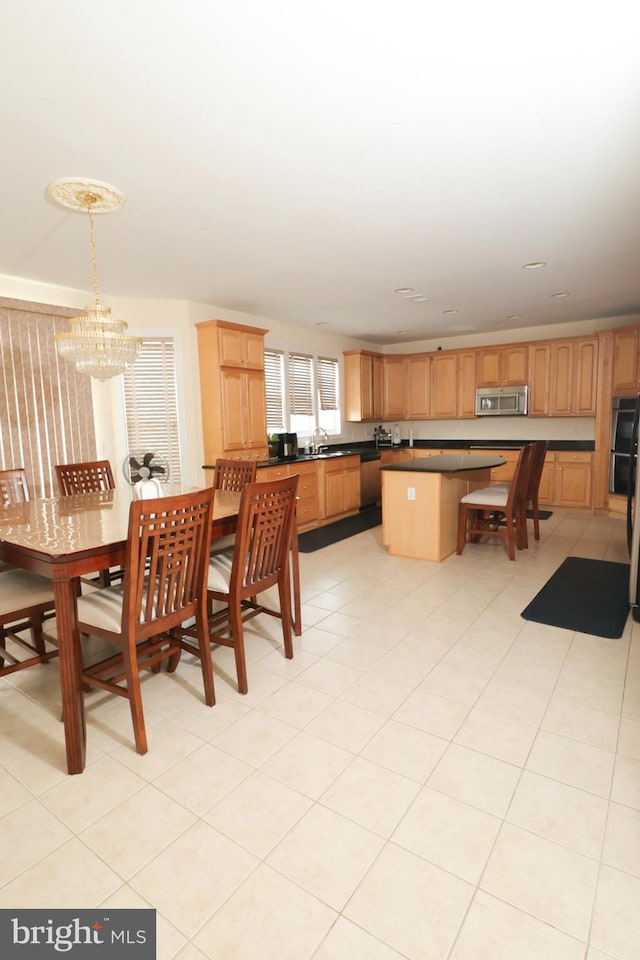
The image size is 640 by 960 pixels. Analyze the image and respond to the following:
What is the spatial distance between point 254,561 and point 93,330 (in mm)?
1626

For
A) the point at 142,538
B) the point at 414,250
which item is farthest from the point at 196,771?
the point at 414,250

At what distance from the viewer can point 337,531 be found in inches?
229

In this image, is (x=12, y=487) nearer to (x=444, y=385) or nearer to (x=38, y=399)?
(x=38, y=399)

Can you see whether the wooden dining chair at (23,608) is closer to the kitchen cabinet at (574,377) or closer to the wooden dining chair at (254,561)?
the wooden dining chair at (254,561)

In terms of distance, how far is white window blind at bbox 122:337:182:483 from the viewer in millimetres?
4961

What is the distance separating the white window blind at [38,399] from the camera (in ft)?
13.3

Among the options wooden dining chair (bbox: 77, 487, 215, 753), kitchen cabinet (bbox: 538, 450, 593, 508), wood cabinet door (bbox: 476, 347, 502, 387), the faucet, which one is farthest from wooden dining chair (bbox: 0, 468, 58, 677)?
wood cabinet door (bbox: 476, 347, 502, 387)

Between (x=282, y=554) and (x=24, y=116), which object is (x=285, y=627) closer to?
(x=282, y=554)

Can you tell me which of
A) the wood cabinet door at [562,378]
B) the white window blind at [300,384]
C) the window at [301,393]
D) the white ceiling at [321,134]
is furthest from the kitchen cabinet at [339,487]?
the wood cabinet door at [562,378]

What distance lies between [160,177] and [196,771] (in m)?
2.76

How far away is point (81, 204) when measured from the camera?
268cm

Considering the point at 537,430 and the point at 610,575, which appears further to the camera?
the point at 537,430

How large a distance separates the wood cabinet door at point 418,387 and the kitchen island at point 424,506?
3.15 metres

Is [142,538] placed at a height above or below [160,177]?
below
